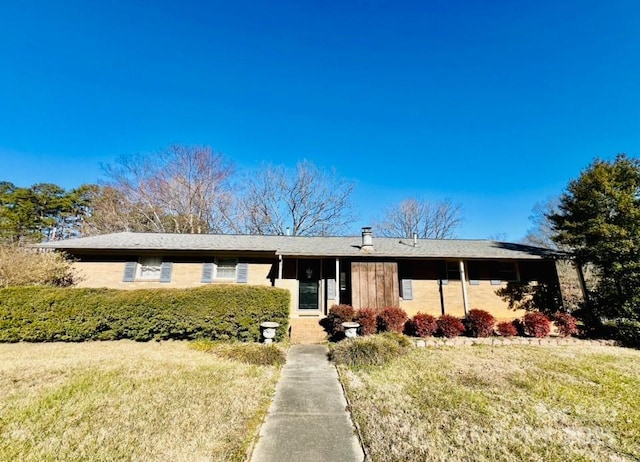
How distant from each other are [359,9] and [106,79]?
1127 centimetres

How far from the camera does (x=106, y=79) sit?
12.4 meters

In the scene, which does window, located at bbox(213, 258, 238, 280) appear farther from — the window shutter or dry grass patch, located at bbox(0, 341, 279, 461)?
dry grass patch, located at bbox(0, 341, 279, 461)

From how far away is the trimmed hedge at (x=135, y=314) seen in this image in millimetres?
8148

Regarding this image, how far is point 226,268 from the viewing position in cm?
1202

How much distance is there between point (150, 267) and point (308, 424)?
10.9 metres

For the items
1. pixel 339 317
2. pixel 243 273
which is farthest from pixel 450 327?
pixel 243 273

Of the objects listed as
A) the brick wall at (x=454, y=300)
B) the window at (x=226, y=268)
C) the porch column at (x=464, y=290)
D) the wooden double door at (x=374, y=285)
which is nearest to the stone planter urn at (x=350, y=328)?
the wooden double door at (x=374, y=285)

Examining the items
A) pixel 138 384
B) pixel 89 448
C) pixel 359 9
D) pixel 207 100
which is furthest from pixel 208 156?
pixel 89 448

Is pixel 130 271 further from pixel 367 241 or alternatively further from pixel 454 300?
pixel 454 300

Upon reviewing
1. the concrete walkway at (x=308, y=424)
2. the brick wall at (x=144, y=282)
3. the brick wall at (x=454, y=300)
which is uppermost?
the brick wall at (x=144, y=282)

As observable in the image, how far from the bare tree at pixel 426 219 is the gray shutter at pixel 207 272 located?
1878 centimetres

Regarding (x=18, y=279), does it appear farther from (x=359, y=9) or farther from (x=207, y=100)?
(x=359, y=9)

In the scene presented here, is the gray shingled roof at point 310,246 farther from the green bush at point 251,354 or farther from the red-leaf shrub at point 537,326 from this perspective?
A: the green bush at point 251,354

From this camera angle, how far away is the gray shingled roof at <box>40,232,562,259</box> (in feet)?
36.8
